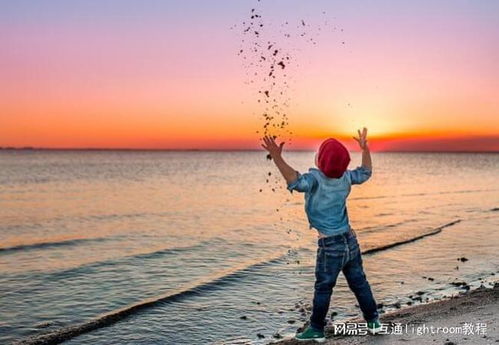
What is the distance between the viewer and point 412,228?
22891 mm

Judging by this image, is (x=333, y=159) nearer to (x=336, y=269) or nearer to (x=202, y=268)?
(x=336, y=269)

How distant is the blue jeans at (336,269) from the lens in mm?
6236

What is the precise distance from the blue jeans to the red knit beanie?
29.9 inches

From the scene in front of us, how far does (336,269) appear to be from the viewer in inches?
247

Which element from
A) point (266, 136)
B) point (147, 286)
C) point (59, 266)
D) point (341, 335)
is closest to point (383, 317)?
point (341, 335)

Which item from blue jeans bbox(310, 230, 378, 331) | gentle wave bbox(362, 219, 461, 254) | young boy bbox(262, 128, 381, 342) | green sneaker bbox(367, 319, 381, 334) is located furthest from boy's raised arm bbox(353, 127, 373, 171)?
gentle wave bbox(362, 219, 461, 254)

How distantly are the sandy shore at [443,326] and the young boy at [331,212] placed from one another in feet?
1.68

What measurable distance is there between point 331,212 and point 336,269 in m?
0.67

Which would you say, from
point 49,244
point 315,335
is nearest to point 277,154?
point 315,335

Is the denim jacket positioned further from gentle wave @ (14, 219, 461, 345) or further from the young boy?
gentle wave @ (14, 219, 461, 345)

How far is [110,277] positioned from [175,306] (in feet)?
11.7

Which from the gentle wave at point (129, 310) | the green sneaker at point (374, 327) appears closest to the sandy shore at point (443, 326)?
the green sneaker at point (374, 327)

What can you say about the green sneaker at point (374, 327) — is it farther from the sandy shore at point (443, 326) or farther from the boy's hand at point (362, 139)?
the boy's hand at point (362, 139)

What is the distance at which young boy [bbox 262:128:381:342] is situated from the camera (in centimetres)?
602
